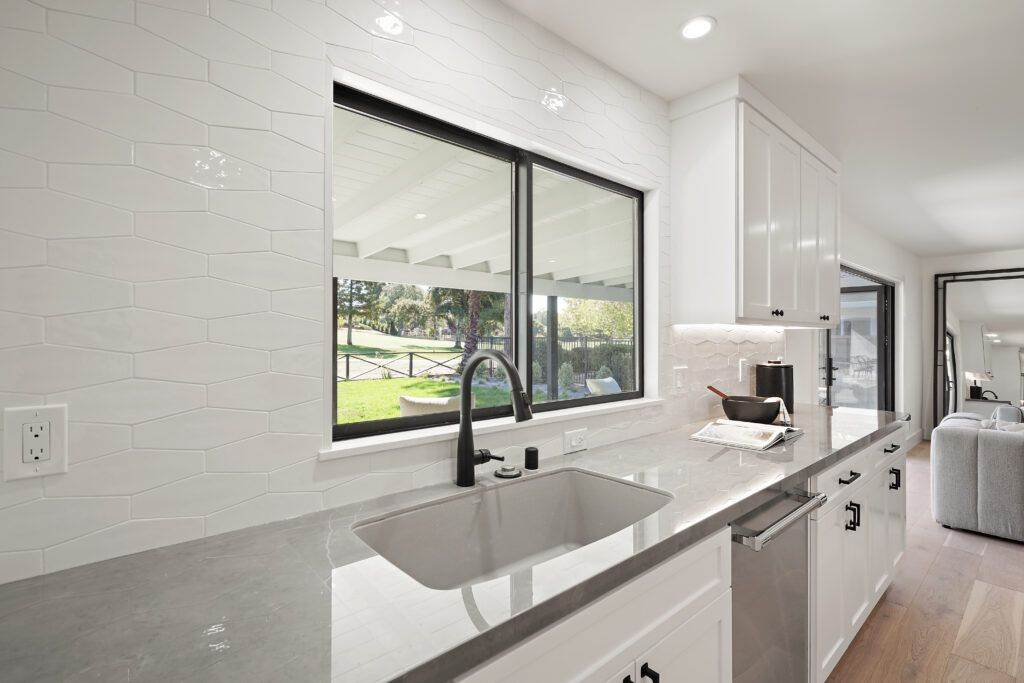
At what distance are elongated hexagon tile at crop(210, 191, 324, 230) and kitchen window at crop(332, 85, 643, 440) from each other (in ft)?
0.59

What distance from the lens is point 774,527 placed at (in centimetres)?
138

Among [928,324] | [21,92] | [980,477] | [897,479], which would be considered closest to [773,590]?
[897,479]

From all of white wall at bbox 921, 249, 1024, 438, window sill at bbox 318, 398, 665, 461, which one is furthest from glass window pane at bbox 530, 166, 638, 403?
white wall at bbox 921, 249, 1024, 438

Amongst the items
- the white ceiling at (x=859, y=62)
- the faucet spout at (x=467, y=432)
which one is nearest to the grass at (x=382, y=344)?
the faucet spout at (x=467, y=432)

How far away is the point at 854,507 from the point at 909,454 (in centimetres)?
515

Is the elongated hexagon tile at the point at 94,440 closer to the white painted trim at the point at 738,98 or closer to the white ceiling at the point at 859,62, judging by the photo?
the white ceiling at the point at 859,62

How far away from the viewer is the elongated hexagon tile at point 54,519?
0.87 metres

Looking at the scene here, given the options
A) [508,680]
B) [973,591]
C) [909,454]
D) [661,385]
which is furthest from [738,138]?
[909,454]

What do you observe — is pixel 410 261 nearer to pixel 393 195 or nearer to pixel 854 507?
pixel 393 195

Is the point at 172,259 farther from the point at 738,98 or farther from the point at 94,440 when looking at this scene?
the point at 738,98

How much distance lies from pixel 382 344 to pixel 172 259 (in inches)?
24.1

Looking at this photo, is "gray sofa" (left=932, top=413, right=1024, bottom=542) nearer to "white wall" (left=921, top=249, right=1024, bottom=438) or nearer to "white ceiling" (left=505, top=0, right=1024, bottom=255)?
"white ceiling" (left=505, top=0, right=1024, bottom=255)

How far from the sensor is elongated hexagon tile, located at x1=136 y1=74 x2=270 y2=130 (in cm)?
101

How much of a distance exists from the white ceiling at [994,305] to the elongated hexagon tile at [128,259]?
814 cm
